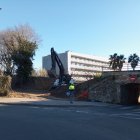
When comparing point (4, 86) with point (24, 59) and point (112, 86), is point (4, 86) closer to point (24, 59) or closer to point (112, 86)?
point (112, 86)

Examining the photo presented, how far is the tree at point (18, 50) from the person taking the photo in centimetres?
6031

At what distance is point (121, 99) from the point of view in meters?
37.5

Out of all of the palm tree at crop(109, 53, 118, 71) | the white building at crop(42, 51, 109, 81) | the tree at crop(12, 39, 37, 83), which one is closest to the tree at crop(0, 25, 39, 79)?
the tree at crop(12, 39, 37, 83)

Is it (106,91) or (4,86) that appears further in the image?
(106,91)

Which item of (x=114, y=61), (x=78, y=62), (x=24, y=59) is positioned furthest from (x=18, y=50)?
(x=78, y=62)

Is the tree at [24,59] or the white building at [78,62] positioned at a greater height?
the white building at [78,62]

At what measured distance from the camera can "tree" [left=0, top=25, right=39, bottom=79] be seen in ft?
198

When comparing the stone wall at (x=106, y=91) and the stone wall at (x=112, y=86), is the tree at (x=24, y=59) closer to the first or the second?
the stone wall at (x=106, y=91)

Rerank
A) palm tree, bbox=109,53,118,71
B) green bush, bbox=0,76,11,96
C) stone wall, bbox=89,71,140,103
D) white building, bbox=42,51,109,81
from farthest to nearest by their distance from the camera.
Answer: white building, bbox=42,51,109,81 < palm tree, bbox=109,53,118,71 < green bush, bbox=0,76,11,96 < stone wall, bbox=89,71,140,103

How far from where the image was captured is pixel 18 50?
61.9m

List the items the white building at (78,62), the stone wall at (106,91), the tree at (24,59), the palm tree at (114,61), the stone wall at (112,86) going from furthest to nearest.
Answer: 1. the white building at (78,62)
2. the palm tree at (114,61)
3. the tree at (24,59)
4. the stone wall at (106,91)
5. the stone wall at (112,86)

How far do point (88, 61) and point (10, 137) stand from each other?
5650 inches

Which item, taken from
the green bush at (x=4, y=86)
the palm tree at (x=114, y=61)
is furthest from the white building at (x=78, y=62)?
the green bush at (x=4, y=86)

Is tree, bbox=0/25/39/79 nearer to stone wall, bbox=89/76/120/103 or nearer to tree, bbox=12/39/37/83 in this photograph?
tree, bbox=12/39/37/83
